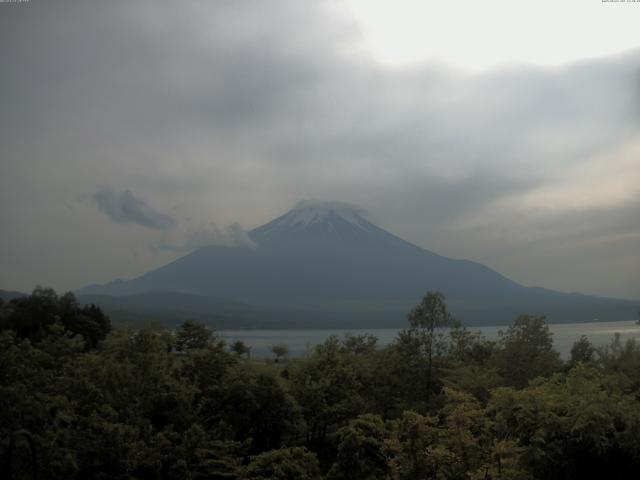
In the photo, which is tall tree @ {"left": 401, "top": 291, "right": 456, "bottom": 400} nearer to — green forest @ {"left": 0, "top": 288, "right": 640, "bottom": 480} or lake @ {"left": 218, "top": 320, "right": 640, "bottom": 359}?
green forest @ {"left": 0, "top": 288, "right": 640, "bottom": 480}

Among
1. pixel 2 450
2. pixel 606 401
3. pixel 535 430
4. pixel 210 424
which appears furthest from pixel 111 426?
pixel 606 401

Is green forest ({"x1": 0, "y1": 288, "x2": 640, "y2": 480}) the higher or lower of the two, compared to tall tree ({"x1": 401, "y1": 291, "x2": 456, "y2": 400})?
lower

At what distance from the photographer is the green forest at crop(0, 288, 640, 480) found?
34.4ft

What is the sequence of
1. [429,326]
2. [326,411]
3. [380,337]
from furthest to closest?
[380,337] < [429,326] < [326,411]

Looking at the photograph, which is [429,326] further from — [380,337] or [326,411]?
[380,337]

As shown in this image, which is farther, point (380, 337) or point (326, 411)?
point (380, 337)

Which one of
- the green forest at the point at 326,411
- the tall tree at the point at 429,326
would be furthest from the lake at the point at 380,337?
the green forest at the point at 326,411

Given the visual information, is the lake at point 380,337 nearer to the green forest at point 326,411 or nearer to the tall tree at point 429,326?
the tall tree at point 429,326

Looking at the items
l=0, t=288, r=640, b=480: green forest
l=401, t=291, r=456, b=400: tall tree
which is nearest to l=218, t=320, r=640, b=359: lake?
l=401, t=291, r=456, b=400: tall tree

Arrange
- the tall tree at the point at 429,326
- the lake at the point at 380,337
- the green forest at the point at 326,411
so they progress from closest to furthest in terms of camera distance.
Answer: the green forest at the point at 326,411 < the tall tree at the point at 429,326 < the lake at the point at 380,337

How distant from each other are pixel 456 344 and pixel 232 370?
26.9 ft

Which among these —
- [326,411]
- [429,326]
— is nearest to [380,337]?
[429,326]

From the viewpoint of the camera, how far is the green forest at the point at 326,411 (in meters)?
10.5

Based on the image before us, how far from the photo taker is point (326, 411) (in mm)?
16125
